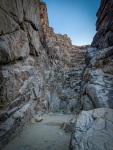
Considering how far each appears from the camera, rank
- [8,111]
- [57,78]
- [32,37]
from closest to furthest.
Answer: [8,111] → [32,37] → [57,78]

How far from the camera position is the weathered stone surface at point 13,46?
5.83 meters

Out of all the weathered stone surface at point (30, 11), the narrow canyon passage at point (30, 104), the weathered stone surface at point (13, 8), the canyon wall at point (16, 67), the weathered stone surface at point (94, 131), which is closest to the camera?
the weathered stone surface at point (94, 131)

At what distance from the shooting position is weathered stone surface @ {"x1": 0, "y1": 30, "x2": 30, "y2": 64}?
5832mm

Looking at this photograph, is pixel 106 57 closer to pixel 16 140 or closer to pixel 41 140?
pixel 41 140

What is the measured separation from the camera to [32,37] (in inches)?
399

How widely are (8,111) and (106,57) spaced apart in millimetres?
10057

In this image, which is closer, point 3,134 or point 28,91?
point 3,134

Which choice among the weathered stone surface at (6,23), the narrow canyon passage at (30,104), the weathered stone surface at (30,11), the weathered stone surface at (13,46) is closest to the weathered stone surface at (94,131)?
the narrow canyon passage at (30,104)

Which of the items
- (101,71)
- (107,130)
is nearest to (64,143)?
(107,130)

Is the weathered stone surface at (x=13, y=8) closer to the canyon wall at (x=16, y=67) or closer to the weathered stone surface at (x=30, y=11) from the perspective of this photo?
the canyon wall at (x=16, y=67)

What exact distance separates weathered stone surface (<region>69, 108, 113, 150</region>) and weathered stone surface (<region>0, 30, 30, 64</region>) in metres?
5.90

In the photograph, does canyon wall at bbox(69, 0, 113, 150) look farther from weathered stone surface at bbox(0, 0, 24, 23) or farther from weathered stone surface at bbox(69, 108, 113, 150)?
weathered stone surface at bbox(0, 0, 24, 23)

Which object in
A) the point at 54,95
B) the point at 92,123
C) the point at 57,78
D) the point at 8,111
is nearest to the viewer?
the point at 92,123

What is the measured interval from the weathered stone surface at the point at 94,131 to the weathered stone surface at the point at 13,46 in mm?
5897
